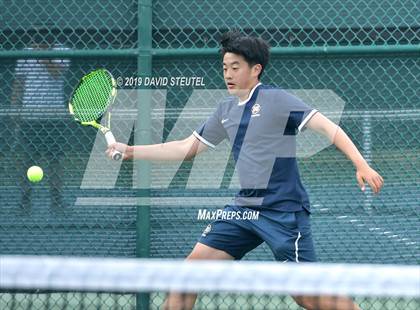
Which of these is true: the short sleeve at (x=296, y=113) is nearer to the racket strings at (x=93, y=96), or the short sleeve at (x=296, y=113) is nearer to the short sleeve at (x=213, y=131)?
the short sleeve at (x=213, y=131)

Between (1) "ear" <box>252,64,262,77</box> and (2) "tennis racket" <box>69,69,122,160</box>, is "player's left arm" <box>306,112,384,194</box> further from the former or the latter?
(2) "tennis racket" <box>69,69,122,160</box>

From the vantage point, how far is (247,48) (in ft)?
15.4

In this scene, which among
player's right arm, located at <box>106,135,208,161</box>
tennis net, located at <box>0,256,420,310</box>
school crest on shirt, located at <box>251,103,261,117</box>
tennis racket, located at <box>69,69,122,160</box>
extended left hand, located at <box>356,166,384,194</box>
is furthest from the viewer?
tennis racket, located at <box>69,69,122,160</box>

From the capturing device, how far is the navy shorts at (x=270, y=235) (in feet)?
14.8

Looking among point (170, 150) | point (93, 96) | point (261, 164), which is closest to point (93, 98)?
point (93, 96)

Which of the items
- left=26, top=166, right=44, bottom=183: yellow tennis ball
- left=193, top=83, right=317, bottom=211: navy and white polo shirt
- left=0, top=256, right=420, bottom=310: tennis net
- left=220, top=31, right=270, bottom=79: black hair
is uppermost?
left=220, top=31, right=270, bottom=79: black hair

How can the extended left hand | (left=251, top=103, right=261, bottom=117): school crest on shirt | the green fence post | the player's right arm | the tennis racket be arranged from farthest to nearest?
the green fence post
the tennis racket
the player's right arm
(left=251, top=103, right=261, bottom=117): school crest on shirt
the extended left hand

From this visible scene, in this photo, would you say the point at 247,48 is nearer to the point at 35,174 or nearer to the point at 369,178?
the point at 369,178

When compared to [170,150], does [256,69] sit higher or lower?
higher

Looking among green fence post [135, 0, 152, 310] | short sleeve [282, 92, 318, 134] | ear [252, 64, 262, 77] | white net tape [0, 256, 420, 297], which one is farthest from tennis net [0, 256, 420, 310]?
green fence post [135, 0, 152, 310]

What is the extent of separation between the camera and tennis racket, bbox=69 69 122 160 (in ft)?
16.4

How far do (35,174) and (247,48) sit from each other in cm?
169

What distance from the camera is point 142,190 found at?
18.7 feet

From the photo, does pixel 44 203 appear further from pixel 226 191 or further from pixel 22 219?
pixel 226 191
